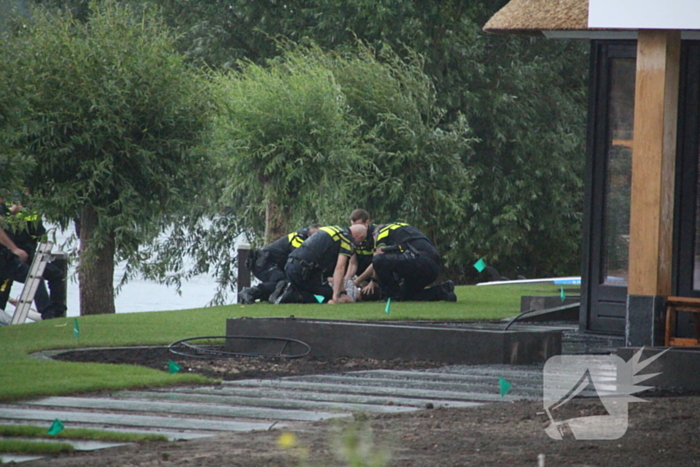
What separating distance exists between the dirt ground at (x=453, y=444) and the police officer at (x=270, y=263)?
26.5 ft

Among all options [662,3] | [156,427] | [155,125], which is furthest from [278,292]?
[156,427]

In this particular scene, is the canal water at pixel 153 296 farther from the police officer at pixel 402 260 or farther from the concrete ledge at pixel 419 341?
the concrete ledge at pixel 419 341

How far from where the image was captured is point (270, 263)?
48.1 ft

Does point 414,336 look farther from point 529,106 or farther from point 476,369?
point 529,106

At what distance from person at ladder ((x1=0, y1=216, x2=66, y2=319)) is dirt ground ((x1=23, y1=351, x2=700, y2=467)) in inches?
359

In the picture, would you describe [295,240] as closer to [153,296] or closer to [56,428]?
[56,428]

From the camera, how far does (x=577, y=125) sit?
26906mm

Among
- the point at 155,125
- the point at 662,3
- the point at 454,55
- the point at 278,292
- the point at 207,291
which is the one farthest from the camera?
the point at 207,291

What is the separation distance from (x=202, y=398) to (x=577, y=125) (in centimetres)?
2149

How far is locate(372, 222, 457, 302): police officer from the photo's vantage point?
13734 millimetres

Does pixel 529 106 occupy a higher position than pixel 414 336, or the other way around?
pixel 529 106

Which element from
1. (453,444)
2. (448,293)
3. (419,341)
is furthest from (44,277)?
(453,444)

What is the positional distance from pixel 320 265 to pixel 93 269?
4302 millimetres

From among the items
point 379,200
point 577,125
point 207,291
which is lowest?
point 207,291
